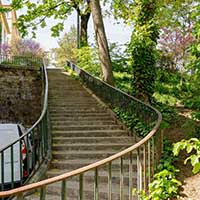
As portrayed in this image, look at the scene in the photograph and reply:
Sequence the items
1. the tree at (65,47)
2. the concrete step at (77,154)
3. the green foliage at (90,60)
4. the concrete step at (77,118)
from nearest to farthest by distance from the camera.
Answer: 1. the concrete step at (77,154)
2. the concrete step at (77,118)
3. the green foliage at (90,60)
4. the tree at (65,47)

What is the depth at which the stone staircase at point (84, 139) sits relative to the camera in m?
6.45

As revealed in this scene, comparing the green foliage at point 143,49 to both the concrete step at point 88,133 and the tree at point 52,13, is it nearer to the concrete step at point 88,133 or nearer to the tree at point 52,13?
the concrete step at point 88,133

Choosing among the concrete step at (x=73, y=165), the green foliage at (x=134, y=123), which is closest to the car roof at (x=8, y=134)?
the concrete step at (x=73, y=165)

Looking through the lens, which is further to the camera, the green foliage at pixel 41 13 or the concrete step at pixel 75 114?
the green foliage at pixel 41 13

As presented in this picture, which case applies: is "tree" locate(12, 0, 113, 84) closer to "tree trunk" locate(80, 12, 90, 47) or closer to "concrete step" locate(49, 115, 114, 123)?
"tree trunk" locate(80, 12, 90, 47)

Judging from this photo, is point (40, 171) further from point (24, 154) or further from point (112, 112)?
point (112, 112)

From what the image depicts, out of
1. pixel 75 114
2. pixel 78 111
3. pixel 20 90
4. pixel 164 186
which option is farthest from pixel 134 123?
pixel 20 90

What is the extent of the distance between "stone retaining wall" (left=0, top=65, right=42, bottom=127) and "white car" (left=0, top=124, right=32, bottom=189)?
9.33 metres

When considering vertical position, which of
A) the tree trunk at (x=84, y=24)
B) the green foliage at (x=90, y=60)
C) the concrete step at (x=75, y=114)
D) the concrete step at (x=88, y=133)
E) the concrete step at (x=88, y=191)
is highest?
the tree trunk at (x=84, y=24)

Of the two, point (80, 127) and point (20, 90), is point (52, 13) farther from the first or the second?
point (80, 127)

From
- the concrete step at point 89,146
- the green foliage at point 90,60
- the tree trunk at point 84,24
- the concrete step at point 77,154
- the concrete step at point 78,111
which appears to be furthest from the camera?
the tree trunk at point 84,24

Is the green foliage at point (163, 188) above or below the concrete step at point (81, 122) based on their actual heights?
below

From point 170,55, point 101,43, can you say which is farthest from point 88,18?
point 101,43

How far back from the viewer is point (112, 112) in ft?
35.5
